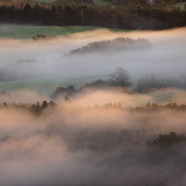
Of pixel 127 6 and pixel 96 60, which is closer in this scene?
pixel 96 60

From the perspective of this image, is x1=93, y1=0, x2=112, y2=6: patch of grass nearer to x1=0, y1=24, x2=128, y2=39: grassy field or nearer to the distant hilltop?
x1=0, y1=24, x2=128, y2=39: grassy field

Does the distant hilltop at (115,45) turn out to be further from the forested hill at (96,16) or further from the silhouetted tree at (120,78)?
the silhouetted tree at (120,78)

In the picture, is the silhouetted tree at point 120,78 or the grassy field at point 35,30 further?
the grassy field at point 35,30

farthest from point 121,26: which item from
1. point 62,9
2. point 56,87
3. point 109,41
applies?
point 56,87

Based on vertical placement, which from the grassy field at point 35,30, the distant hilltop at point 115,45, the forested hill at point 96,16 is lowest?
the distant hilltop at point 115,45

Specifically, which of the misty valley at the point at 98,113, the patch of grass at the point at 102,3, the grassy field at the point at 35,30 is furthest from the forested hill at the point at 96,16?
the patch of grass at the point at 102,3

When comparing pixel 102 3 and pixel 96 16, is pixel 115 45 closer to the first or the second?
pixel 96 16

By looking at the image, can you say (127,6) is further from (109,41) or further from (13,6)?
(13,6)
